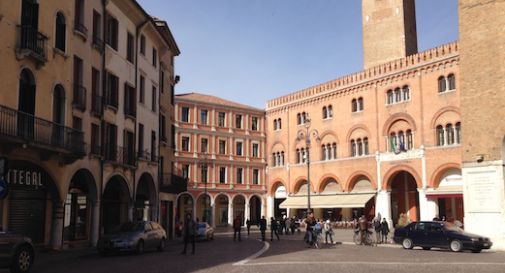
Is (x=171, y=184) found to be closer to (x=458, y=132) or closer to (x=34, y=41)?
(x=34, y=41)

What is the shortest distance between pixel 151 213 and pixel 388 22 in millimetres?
33527

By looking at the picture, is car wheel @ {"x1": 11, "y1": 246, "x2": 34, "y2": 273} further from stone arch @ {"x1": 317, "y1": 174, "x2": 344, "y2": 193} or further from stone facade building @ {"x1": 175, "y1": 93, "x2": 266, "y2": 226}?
stone facade building @ {"x1": 175, "y1": 93, "x2": 266, "y2": 226}

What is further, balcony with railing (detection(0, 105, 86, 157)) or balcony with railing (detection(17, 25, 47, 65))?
balcony with railing (detection(17, 25, 47, 65))

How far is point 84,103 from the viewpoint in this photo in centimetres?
2331

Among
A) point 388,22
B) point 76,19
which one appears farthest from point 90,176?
point 388,22

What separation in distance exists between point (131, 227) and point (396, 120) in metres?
31.9

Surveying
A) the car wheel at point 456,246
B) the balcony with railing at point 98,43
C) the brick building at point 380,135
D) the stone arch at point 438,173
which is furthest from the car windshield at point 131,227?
the stone arch at point 438,173

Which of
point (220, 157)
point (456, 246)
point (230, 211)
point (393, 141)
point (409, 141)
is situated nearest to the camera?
point (456, 246)

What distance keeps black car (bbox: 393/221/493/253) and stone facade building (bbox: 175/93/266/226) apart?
1351 inches

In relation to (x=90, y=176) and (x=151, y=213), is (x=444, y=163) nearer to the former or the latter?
(x=151, y=213)

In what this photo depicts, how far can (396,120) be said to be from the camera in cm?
4744

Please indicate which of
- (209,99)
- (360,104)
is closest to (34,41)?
(360,104)

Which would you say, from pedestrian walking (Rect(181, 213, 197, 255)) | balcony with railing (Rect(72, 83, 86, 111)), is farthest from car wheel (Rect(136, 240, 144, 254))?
balcony with railing (Rect(72, 83, 86, 111))

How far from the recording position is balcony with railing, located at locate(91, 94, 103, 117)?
2442 cm
